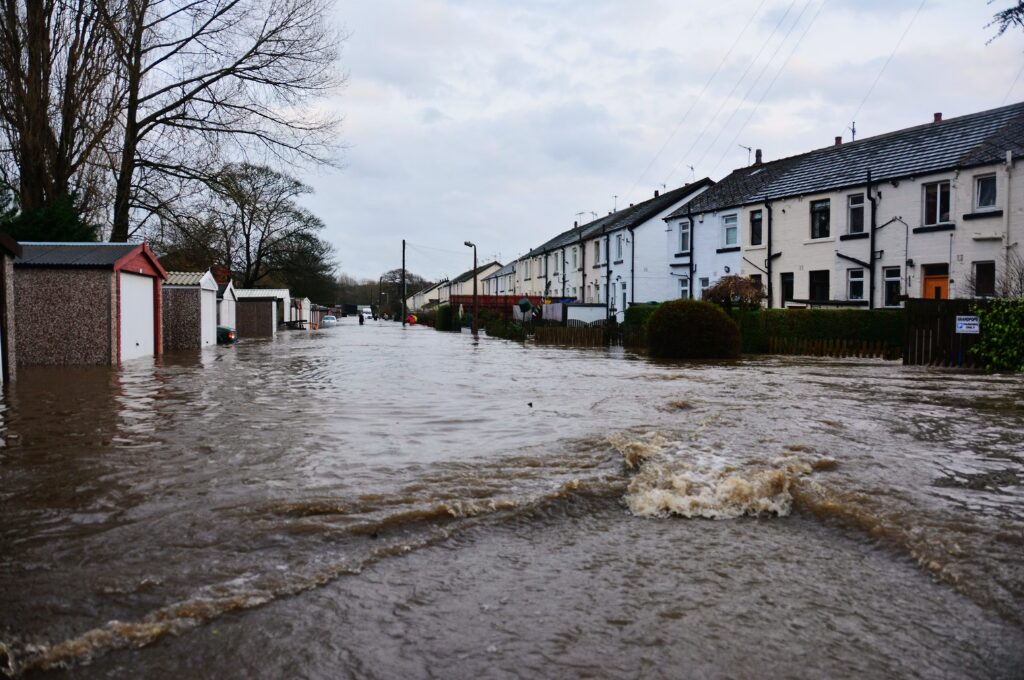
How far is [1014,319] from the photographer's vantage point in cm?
1902

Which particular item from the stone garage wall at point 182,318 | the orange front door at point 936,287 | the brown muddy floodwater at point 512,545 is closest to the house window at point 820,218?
the orange front door at point 936,287

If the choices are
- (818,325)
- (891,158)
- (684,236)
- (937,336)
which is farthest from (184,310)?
(891,158)

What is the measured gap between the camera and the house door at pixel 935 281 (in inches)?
1019

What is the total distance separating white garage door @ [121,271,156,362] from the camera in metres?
21.6

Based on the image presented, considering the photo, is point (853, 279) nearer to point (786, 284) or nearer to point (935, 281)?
point (935, 281)

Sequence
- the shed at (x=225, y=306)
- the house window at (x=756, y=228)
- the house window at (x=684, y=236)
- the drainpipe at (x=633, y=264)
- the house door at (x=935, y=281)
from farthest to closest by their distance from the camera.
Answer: the drainpipe at (x=633, y=264)
the shed at (x=225, y=306)
the house window at (x=684, y=236)
the house window at (x=756, y=228)
the house door at (x=935, y=281)

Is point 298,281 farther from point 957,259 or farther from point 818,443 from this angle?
point 818,443

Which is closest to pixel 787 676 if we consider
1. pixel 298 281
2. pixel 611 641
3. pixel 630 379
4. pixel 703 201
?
pixel 611 641

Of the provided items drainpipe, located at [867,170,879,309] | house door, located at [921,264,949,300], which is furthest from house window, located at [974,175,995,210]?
drainpipe, located at [867,170,879,309]

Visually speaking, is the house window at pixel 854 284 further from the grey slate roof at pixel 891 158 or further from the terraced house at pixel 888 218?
the grey slate roof at pixel 891 158

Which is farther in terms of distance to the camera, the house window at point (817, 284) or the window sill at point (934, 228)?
the house window at point (817, 284)

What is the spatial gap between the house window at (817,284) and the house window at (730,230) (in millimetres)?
5210

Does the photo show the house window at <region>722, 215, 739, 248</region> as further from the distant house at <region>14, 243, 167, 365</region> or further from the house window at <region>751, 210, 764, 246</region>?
the distant house at <region>14, 243, 167, 365</region>

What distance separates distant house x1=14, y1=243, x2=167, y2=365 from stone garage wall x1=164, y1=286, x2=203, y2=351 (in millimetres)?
8658
